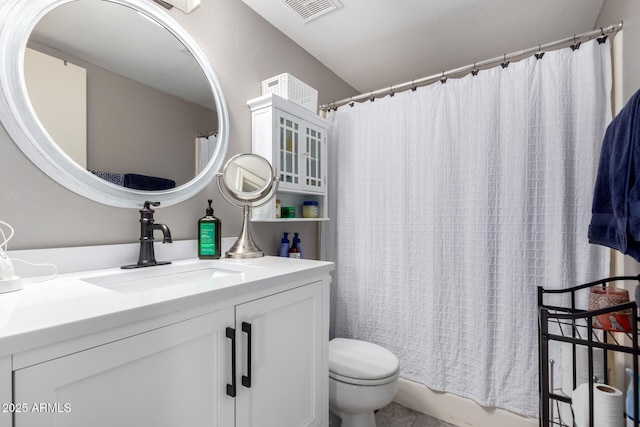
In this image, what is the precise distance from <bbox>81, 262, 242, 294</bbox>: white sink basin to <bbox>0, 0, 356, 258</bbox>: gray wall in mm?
173

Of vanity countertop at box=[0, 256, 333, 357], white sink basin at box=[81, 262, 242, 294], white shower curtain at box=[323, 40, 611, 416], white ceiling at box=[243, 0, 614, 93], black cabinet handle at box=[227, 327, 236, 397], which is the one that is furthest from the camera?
white ceiling at box=[243, 0, 614, 93]

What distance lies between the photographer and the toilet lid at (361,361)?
4.41ft

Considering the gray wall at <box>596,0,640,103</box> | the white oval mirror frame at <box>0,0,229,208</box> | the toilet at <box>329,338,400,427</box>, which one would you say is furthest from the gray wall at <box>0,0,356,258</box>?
the gray wall at <box>596,0,640,103</box>

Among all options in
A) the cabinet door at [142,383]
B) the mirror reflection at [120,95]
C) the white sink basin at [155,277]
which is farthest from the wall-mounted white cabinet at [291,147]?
the cabinet door at [142,383]

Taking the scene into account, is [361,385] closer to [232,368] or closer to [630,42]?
[232,368]

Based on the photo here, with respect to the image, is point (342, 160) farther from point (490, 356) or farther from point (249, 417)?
point (249, 417)

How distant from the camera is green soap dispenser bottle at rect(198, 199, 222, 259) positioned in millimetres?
1272

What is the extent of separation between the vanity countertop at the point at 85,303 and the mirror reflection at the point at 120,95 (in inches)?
17.0

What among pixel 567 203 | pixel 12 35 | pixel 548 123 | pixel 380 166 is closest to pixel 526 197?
pixel 567 203

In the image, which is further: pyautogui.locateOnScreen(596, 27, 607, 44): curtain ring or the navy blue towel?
pyautogui.locateOnScreen(596, 27, 607, 44): curtain ring

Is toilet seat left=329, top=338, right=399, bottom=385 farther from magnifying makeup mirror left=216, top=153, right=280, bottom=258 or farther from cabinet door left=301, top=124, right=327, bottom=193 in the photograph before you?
cabinet door left=301, top=124, right=327, bottom=193

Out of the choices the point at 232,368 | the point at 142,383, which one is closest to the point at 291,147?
the point at 232,368

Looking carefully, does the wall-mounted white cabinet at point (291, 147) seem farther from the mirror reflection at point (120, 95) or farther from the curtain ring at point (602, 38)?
the curtain ring at point (602, 38)

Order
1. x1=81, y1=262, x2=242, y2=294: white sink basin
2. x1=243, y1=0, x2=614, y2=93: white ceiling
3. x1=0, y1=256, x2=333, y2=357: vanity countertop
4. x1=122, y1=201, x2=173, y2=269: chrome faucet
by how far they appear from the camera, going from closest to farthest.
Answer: x1=0, y1=256, x2=333, y2=357: vanity countertop, x1=81, y1=262, x2=242, y2=294: white sink basin, x1=122, y1=201, x2=173, y2=269: chrome faucet, x1=243, y1=0, x2=614, y2=93: white ceiling
